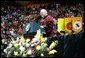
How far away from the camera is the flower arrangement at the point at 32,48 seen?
7.87 m

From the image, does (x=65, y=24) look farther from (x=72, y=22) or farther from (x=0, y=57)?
(x=0, y=57)

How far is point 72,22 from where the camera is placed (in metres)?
11.3

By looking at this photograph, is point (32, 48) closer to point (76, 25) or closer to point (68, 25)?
point (76, 25)

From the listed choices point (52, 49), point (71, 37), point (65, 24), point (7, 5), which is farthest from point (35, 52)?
point (7, 5)

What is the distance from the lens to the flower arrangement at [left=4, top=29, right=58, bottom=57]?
7.87m

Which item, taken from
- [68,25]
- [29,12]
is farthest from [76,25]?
[29,12]

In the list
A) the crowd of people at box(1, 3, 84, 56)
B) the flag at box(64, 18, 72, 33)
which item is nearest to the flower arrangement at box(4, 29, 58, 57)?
the flag at box(64, 18, 72, 33)

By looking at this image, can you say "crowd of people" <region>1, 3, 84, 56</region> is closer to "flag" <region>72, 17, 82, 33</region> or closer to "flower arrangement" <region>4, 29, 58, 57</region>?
"flag" <region>72, 17, 82, 33</region>

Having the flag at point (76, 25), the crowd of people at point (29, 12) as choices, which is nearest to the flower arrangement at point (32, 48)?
the flag at point (76, 25)

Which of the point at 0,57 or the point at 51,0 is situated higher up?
the point at 51,0

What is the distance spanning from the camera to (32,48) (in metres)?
8.03

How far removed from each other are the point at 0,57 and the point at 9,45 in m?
0.43

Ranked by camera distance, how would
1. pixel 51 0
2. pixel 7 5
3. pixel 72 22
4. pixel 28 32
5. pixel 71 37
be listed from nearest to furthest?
pixel 71 37
pixel 28 32
pixel 72 22
pixel 51 0
pixel 7 5

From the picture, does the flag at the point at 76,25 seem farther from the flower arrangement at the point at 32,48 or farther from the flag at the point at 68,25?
the flower arrangement at the point at 32,48
